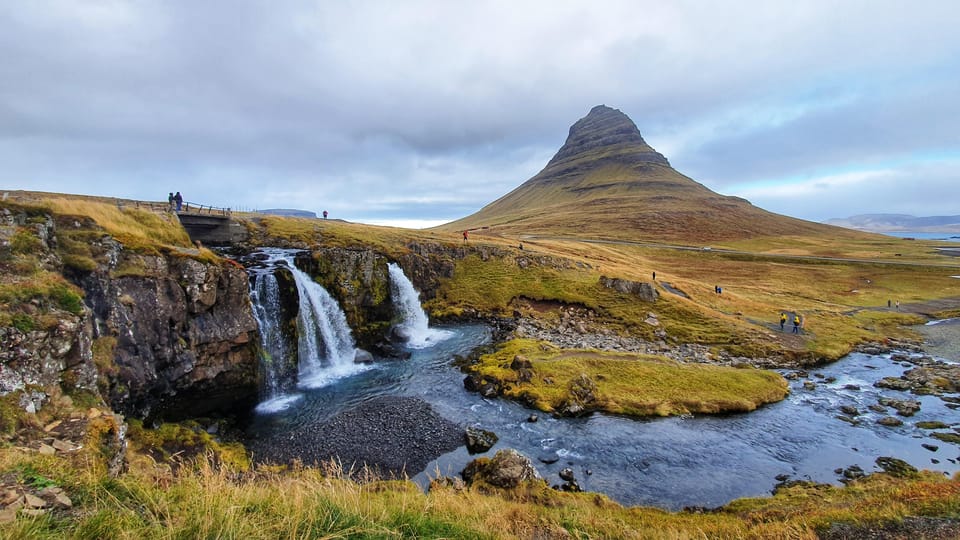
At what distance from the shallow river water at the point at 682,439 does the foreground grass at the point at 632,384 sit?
934 mm

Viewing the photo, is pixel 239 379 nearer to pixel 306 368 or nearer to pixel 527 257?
pixel 306 368

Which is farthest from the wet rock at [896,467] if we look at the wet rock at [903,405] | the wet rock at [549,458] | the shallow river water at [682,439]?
the wet rock at [549,458]

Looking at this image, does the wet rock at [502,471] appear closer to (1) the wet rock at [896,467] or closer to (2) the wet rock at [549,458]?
(2) the wet rock at [549,458]

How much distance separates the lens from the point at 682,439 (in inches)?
955

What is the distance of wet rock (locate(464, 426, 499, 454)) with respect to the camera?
906 inches

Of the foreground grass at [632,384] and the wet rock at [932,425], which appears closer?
the wet rock at [932,425]

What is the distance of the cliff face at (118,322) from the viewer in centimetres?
1647

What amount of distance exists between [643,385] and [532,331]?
16986 millimetres

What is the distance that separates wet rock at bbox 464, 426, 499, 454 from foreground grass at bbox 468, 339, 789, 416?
17.0 ft

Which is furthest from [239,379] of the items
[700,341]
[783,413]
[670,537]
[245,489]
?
[700,341]

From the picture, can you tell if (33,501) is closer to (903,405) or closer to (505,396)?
(505,396)

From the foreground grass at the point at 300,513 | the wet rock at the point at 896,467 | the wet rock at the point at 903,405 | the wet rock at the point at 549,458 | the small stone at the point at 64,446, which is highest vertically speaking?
the foreground grass at the point at 300,513

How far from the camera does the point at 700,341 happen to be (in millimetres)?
42250

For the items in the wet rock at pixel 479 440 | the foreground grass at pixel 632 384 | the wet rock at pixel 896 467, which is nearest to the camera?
the wet rock at pixel 896 467
